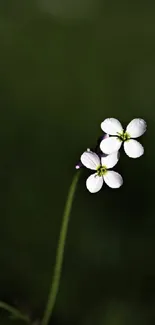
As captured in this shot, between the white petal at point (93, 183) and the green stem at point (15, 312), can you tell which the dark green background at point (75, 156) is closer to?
the green stem at point (15, 312)

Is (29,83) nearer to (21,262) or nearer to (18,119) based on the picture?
(18,119)

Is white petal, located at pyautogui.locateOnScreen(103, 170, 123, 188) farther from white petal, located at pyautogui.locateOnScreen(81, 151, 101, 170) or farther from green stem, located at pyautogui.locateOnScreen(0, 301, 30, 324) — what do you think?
green stem, located at pyautogui.locateOnScreen(0, 301, 30, 324)

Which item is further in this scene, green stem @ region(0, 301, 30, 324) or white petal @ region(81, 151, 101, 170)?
green stem @ region(0, 301, 30, 324)

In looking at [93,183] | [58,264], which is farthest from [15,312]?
[93,183]

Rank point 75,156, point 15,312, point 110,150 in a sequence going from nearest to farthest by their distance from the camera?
1. point 110,150
2. point 15,312
3. point 75,156

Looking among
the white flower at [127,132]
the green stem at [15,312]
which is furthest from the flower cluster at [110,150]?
the green stem at [15,312]

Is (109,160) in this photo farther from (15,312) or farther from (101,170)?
(15,312)

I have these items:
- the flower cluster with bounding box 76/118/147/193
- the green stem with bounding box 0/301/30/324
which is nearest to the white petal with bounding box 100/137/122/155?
the flower cluster with bounding box 76/118/147/193
